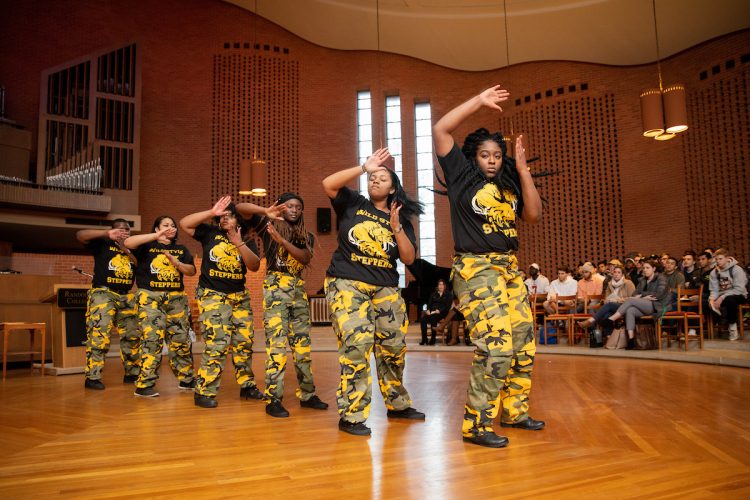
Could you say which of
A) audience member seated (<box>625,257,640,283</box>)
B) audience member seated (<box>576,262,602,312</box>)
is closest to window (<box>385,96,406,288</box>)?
audience member seated (<box>576,262,602,312</box>)

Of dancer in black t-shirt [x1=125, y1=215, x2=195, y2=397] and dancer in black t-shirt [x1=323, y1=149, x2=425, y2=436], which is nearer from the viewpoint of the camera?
dancer in black t-shirt [x1=323, y1=149, x2=425, y2=436]

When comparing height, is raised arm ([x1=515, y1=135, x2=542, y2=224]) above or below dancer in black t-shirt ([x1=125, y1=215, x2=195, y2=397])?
above

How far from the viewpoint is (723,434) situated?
2686mm

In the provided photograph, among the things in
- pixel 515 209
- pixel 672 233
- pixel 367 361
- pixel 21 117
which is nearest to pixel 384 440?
pixel 367 361

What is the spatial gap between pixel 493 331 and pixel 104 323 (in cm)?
373

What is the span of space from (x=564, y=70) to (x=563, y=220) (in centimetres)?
342

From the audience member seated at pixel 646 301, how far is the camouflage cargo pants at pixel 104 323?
555cm

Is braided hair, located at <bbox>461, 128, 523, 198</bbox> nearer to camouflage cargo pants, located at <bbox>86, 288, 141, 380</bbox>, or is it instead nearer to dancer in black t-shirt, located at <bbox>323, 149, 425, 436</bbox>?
dancer in black t-shirt, located at <bbox>323, 149, 425, 436</bbox>

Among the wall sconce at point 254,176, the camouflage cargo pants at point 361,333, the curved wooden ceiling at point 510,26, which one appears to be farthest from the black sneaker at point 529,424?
the curved wooden ceiling at point 510,26

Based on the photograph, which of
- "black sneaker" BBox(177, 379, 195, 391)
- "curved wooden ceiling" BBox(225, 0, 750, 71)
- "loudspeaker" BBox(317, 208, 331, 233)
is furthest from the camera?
"loudspeaker" BBox(317, 208, 331, 233)

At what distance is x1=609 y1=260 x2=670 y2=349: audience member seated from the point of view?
22.4 feet

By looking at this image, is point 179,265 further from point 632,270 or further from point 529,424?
point 632,270

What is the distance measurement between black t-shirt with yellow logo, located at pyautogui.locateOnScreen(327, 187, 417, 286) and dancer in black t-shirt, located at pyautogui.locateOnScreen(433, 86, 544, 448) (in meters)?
0.40

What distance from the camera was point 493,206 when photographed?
2797 mm
